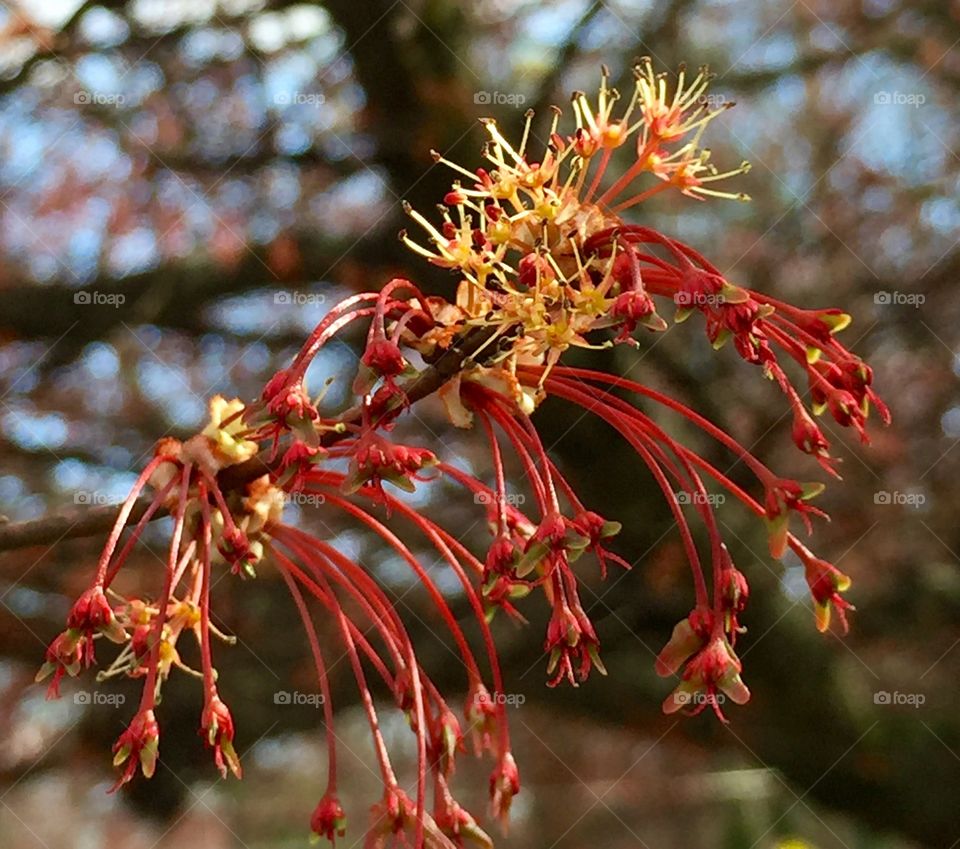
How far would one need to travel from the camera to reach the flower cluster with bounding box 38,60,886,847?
774 mm

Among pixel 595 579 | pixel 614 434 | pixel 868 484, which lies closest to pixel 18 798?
pixel 595 579

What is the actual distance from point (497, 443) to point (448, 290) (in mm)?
1414

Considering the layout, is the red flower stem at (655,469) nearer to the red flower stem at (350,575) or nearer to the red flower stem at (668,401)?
the red flower stem at (668,401)

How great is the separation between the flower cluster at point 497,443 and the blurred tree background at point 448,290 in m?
1.21

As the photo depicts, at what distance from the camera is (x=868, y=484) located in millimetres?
2627

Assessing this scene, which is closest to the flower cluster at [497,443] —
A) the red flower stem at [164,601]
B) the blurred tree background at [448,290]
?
the red flower stem at [164,601]

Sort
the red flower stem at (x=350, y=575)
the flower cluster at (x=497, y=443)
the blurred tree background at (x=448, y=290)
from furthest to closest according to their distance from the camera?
the blurred tree background at (x=448, y=290) → the red flower stem at (x=350, y=575) → the flower cluster at (x=497, y=443)

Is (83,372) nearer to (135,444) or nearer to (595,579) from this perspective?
(135,444)

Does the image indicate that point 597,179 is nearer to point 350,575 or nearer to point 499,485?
point 499,485

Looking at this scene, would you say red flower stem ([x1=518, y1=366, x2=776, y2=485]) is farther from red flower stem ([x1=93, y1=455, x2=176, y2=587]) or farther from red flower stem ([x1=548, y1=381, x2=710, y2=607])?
red flower stem ([x1=93, y1=455, x2=176, y2=587])

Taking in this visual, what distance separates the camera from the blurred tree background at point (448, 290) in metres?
2.13

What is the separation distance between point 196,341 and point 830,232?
1485 mm

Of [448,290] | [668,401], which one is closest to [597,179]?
[668,401]

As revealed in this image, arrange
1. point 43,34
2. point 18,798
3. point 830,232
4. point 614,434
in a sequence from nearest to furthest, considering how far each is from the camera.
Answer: point 614,434
point 43,34
point 830,232
point 18,798
